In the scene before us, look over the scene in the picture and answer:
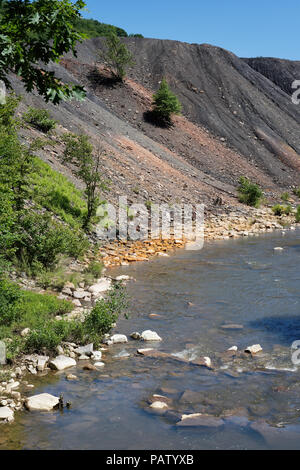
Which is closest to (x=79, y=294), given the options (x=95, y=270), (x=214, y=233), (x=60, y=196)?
(x=95, y=270)

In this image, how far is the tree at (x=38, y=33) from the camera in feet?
19.8

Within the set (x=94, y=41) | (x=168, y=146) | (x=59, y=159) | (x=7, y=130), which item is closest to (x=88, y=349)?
(x=7, y=130)

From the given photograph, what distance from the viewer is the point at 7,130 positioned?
12.1 metres

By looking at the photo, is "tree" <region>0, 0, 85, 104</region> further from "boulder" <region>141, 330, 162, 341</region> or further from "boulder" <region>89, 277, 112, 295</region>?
"boulder" <region>89, 277, 112, 295</region>

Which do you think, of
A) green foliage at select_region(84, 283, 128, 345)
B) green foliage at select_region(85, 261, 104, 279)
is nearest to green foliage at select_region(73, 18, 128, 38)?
green foliage at select_region(85, 261, 104, 279)

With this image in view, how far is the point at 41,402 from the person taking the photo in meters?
6.42

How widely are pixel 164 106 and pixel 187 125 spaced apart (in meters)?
3.35

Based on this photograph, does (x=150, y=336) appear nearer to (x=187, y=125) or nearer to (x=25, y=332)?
(x=25, y=332)

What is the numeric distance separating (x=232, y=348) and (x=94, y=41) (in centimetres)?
5042

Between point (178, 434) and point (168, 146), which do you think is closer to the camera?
point (178, 434)

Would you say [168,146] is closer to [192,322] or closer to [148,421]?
[192,322]

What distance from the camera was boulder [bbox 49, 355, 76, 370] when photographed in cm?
772

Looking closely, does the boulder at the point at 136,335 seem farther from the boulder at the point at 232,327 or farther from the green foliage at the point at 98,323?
the boulder at the point at 232,327

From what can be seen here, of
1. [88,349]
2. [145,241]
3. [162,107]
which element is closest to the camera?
[88,349]
